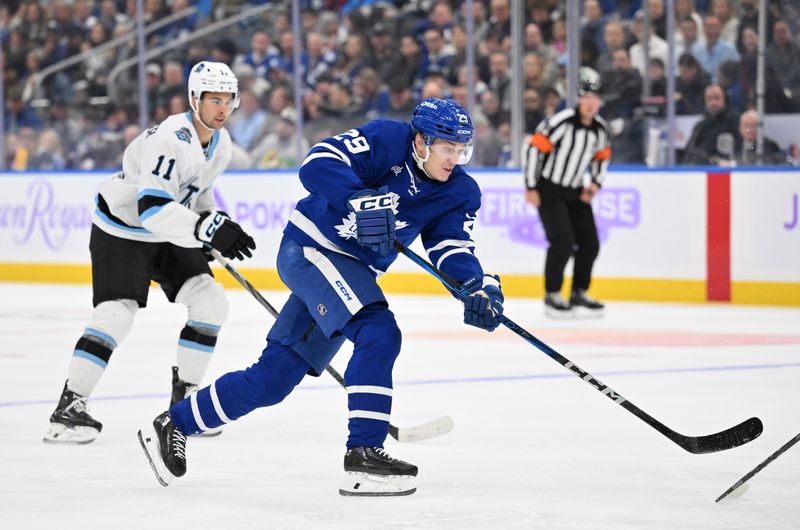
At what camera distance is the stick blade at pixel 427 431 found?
154 inches

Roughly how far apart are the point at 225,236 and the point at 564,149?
4.57m

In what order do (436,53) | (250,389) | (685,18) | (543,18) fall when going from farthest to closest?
1. (436,53)
2. (543,18)
3. (685,18)
4. (250,389)

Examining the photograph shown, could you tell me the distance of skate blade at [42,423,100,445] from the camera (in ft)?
13.6

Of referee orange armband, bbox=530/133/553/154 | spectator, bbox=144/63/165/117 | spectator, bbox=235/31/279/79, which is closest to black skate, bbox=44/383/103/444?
referee orange armband, bbox=530/133/553/154

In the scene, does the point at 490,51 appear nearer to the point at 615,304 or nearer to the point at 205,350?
the point at 615,304

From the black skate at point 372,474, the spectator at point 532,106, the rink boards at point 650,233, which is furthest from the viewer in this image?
the spectator at point 532,106

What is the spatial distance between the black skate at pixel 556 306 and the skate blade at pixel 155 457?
14.8 feet

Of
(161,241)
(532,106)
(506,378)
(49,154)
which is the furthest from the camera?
(49,154)

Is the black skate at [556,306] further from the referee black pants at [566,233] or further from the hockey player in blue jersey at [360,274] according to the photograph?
the hockey player in blue jersey at [360,274]

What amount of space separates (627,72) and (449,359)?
10.6ft

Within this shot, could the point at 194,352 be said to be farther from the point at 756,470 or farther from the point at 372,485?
the point at 756,470

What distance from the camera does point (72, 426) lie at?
414 cm

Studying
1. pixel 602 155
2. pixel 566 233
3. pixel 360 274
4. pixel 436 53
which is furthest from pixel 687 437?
pixel 436 53

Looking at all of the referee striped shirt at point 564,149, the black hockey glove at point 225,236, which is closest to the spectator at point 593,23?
the referee striped shirt at point 564,149
